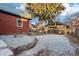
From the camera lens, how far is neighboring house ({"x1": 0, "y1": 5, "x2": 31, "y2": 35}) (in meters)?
1.43

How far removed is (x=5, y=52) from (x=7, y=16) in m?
0.32

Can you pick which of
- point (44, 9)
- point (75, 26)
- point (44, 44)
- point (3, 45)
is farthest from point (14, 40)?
point (75, 26)

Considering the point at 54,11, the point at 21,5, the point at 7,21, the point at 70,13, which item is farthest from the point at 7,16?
the point at 70,13

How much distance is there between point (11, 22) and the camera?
1.43m

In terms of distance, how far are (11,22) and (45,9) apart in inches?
12.9

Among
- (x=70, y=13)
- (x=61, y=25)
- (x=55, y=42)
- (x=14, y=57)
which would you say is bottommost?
(x=14, y=57)

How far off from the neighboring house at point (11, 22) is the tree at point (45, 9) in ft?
0.31

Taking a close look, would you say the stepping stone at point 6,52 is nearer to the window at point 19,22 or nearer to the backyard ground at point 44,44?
the backyard ground at point 44,44

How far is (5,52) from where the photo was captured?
1426 millimetres

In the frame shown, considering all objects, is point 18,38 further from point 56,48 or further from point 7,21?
point 56,48

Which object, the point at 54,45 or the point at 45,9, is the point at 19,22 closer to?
the point at 45,9

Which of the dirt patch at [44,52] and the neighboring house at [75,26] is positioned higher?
the neighboring house at [75,26]

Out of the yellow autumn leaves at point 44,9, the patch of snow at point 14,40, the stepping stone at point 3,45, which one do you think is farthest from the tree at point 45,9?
the stepping stone at point 3,45

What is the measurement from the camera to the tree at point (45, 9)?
1.45m
